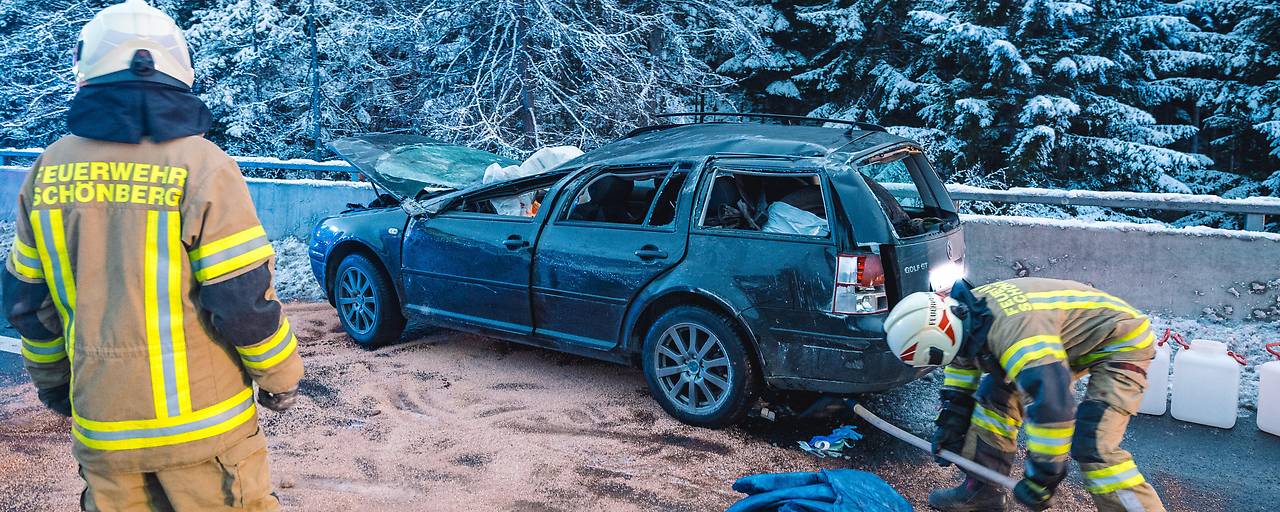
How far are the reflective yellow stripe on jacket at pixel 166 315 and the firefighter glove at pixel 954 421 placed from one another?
2.87m

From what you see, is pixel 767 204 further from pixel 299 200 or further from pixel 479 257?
pixel 299 200

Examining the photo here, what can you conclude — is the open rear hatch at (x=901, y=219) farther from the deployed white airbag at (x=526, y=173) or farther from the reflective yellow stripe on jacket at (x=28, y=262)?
the reflective yellow stripe on jacket at (x=28, y=262)

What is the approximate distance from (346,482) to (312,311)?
12.8 feet

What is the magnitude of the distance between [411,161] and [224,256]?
16.7 feet

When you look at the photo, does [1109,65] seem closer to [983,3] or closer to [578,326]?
[983,3]

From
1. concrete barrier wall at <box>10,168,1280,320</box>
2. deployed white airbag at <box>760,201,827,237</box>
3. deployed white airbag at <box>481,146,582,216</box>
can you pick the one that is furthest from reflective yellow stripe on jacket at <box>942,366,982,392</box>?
concrete barrier wall at <box>10,168,1280,320</box>

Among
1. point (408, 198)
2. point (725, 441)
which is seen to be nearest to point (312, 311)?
point (408, 198)

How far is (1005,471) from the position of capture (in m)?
3.65

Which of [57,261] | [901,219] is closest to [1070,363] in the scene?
[901,219]

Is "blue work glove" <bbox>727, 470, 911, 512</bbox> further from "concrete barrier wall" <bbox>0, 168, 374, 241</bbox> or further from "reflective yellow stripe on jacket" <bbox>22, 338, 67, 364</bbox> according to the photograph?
"concrete barrier wall" <bbox>0, 168, 374, 241</bbox>

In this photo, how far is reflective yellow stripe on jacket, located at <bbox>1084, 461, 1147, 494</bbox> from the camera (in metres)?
3.18

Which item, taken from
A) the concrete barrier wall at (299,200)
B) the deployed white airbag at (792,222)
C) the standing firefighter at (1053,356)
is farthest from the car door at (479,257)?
the concrete barrier wall at (299,200)

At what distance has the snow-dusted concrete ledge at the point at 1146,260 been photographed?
6.20 m

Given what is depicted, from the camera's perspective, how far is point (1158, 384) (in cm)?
508
